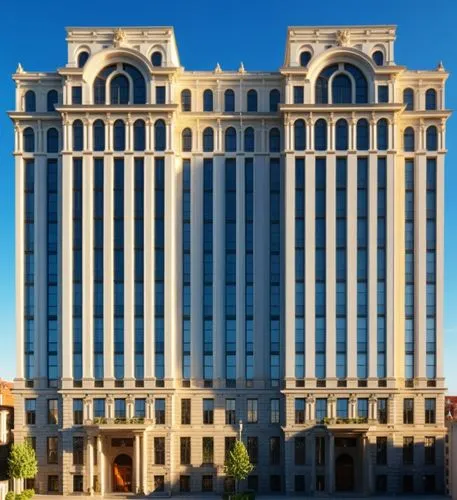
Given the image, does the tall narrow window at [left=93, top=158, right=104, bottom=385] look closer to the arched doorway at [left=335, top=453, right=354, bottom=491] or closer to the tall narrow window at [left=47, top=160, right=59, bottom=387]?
the tall narrow window at [left=47, top=160, right=59, bottom=387]

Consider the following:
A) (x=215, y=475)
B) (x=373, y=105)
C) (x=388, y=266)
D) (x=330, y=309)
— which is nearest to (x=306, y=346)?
(x=330, y=309)

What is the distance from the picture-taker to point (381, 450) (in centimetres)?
6894

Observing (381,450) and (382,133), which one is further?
(382,133)

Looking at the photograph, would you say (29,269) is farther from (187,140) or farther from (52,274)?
(187,140)

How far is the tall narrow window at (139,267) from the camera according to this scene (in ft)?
230

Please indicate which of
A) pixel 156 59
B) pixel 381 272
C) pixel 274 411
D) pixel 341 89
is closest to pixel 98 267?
pixel 156 59

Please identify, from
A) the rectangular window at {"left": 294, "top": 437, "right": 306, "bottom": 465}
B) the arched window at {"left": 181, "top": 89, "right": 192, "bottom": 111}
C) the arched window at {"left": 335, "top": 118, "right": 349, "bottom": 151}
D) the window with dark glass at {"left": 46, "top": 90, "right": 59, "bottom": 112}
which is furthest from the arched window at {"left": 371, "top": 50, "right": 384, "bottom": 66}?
the rectangular window at {"left": 294, "top": 437, "right": 306, "bottom": 465}

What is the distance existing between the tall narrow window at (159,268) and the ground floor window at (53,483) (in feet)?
51.7

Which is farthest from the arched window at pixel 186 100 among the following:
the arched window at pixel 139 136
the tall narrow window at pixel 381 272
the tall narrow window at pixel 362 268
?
the tall narrow window at pixel 381 272

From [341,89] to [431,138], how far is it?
11.8 metres

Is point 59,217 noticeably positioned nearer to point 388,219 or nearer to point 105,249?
point 105,249

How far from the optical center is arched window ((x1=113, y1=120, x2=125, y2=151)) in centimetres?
7150

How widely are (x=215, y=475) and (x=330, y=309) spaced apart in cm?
2234

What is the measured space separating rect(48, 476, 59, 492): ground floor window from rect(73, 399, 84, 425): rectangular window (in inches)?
267
